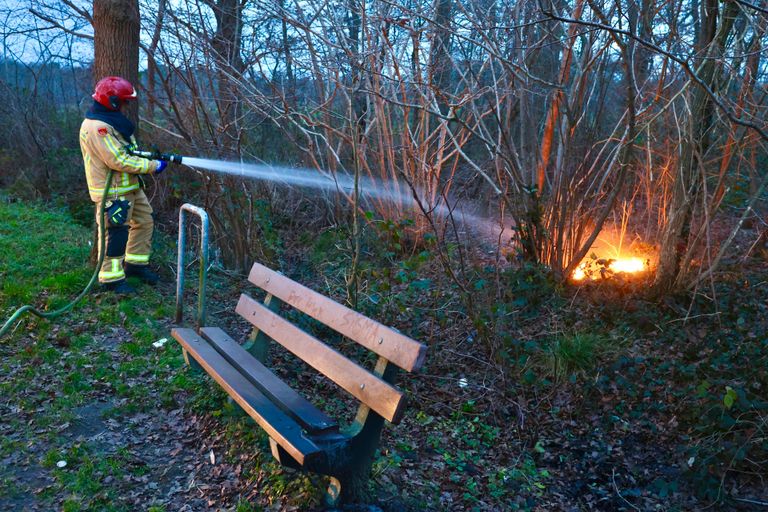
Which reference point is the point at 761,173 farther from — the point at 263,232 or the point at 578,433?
the point at 263,232

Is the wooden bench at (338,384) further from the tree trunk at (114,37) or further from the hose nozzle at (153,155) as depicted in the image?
the tree trunk at (114,37)

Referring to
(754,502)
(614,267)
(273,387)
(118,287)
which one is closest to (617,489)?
(754,502)

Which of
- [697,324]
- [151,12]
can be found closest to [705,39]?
[697,324]

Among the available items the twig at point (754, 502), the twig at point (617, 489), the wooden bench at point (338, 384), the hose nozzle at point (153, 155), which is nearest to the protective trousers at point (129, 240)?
the hose nozzle at point (153, 155)

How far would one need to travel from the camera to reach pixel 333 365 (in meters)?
3.59

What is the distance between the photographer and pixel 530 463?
4.65 metres

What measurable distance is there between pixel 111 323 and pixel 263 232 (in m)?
2.64

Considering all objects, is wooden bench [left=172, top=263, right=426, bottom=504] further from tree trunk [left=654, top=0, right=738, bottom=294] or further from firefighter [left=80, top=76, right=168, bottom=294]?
tree trunk [left=654, top=0, right=738, bottom=294]

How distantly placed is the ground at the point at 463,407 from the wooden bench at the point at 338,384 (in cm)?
37

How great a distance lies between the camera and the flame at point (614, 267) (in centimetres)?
680

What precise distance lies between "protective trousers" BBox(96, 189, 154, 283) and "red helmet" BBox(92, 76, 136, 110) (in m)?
0.93

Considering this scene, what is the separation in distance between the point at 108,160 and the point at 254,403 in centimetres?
382

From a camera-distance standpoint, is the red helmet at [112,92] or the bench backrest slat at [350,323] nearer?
the bench backrest slat at [350,323]

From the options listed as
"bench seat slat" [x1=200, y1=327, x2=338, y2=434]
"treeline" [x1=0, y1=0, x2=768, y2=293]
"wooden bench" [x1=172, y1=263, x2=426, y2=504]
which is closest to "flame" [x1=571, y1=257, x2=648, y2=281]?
"treeline" [x1=0, y1=0, x2=768, y2=293]
